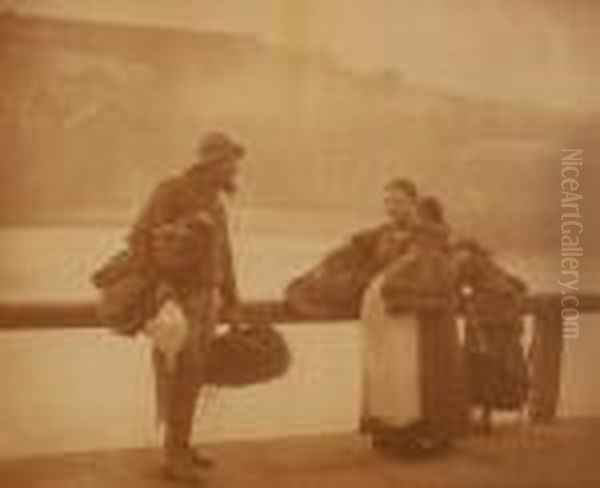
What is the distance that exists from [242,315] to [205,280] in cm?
11

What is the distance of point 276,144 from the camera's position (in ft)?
7.13

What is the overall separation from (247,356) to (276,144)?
445mm

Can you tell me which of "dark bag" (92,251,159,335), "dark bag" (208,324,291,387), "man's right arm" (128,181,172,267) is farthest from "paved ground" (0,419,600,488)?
"man's right arm" (128,181,172,267)

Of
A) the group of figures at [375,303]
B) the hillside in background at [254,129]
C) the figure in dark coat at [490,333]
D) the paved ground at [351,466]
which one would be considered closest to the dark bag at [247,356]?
the group of figures at [375,303]

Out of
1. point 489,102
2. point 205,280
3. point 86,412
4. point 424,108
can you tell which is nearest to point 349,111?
point 424,108

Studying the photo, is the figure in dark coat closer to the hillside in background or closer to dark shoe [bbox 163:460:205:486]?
the hillside in background

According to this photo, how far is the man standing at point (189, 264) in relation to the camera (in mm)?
2092

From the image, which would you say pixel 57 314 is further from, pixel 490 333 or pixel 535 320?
pixel 535 320

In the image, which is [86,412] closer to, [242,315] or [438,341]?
[242,315]

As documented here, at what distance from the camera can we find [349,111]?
7.24 feet

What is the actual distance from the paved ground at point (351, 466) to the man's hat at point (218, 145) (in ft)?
1.96

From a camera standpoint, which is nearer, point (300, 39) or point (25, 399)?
point (25, 399)

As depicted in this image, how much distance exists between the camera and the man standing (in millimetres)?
2092

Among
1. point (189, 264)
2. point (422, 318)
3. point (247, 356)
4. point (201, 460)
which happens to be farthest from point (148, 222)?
point (422, 318)
